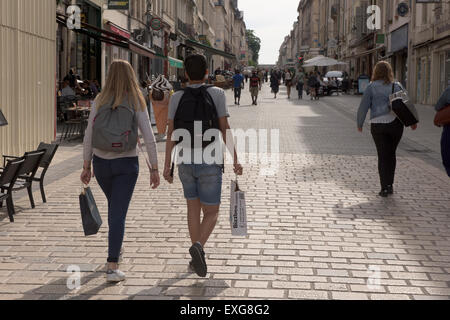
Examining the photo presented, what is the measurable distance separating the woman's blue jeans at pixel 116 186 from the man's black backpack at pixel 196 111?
50 cm

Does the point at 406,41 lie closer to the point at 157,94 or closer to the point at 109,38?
the point at 109,38

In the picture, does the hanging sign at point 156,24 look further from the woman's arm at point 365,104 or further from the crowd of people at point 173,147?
the crowd of people at point 173,147

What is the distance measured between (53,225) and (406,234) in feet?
11.4

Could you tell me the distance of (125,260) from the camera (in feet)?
18.1

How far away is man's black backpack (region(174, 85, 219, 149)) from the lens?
476 cm

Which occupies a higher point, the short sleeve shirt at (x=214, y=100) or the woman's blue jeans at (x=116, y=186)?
the short sleeve shirt at (x=214, y=100)

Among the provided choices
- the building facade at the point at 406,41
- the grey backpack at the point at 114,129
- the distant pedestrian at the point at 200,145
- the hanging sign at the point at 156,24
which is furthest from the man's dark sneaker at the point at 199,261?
the hanging sign at the point at 156,24

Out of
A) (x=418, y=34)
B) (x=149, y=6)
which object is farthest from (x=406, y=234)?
(x=149, y=6)

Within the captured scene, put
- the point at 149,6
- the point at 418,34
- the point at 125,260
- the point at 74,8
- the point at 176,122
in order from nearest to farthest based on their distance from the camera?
the point at 176,122
the point at 125,260
the point at 74,8
the point at 418,34
the point at 149,6

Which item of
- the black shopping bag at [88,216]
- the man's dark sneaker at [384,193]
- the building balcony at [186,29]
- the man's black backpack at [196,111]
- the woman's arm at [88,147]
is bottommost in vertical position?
A: the man's dark sneaker at [384,193]

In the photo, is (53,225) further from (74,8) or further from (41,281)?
(74,8)

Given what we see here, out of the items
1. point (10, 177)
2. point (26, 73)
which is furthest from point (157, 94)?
point (10, 177)

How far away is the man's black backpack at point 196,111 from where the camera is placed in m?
4.76

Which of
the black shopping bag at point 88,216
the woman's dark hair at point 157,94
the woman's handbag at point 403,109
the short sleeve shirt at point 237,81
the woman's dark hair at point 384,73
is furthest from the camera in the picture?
the short sleeve shirt at point 237,81
